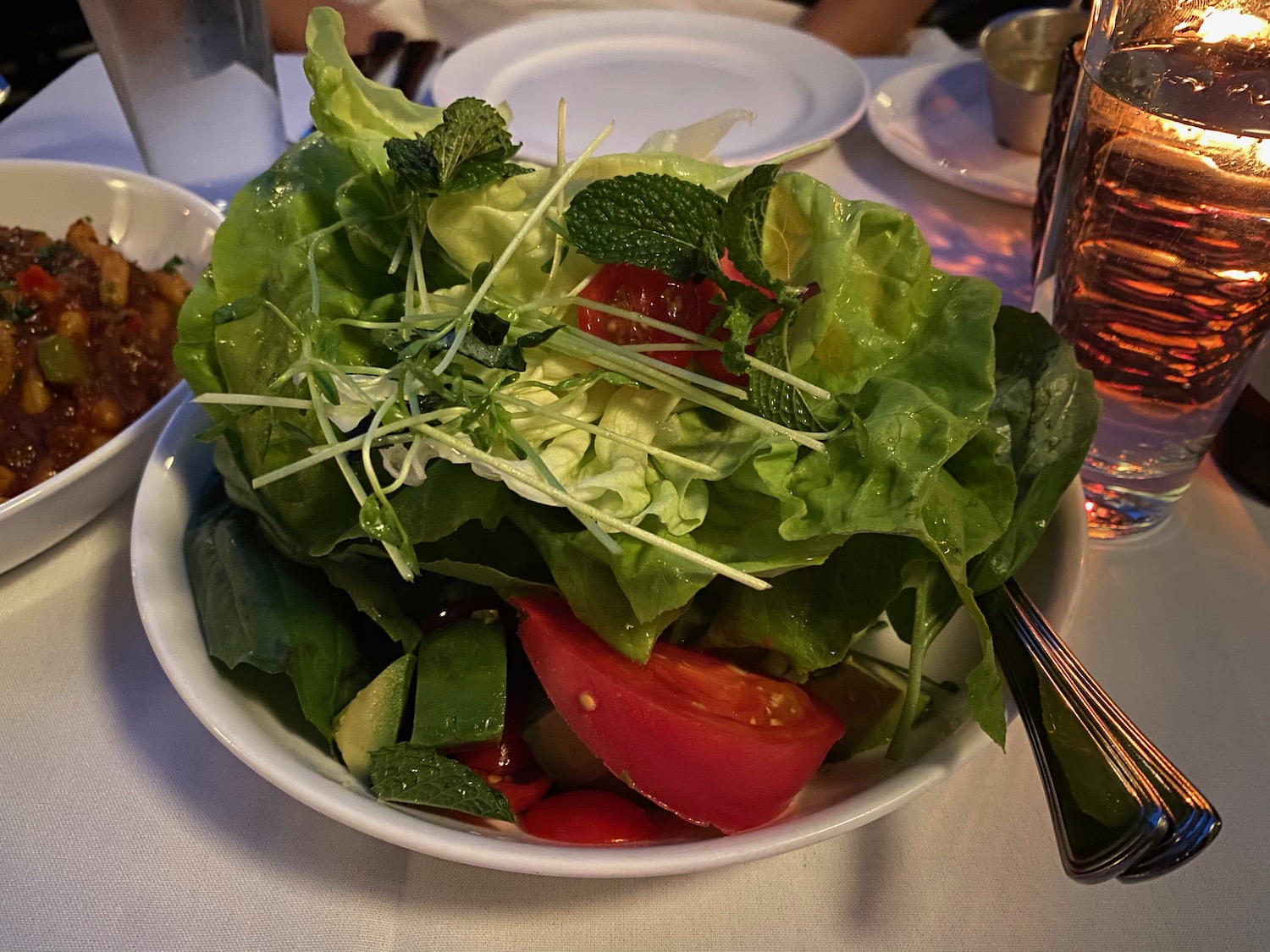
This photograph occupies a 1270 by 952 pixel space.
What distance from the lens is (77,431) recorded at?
1149 millimetres

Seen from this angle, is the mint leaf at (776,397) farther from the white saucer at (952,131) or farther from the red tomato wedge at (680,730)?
the white saucer at (952,131)

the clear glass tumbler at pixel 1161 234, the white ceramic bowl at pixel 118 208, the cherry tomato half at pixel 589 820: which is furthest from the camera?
the white ceramic bowl at pixel 118 208

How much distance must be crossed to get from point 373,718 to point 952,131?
5.29ft

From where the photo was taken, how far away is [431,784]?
2.39 feet

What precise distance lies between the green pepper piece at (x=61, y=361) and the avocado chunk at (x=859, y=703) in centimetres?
104

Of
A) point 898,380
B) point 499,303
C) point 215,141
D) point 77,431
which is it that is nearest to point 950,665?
point 898,380

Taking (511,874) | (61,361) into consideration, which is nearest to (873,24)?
(61,361)

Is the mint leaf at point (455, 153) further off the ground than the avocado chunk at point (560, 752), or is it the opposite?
the mint leaf at point (455, 153)

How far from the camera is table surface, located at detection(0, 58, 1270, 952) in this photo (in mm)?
769

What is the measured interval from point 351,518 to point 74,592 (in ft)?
1.54

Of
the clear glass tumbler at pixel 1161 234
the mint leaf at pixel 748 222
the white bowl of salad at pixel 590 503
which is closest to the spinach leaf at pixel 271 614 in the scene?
the white bowl of salad at pixel 590 503

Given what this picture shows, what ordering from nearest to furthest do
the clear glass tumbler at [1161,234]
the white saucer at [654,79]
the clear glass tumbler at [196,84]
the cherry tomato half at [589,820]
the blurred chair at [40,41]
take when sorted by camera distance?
the cherry tomato half at [589,820] < the clear glass tumbler at [1161,234] < the clear glass tumbler at [196,84] < the white saucer at [654,79] < the blurred chair at [40,41]

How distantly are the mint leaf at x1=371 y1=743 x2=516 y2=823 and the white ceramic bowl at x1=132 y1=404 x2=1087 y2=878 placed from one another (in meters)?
0.01

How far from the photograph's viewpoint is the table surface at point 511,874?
769 millimetres
